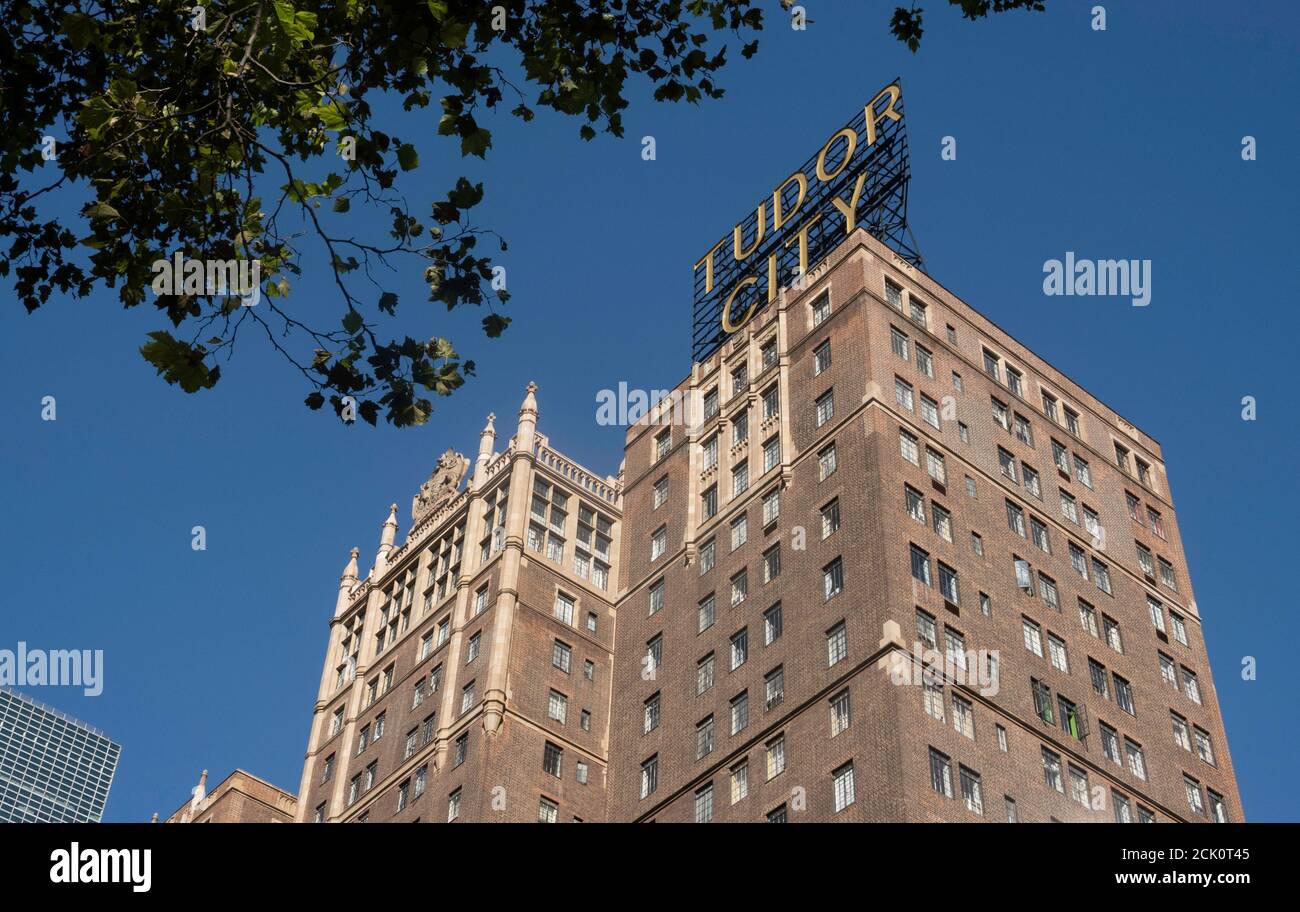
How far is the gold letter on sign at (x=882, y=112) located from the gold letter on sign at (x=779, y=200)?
532 centimetres

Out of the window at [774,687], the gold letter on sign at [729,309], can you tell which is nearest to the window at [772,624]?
the window at [774,687]

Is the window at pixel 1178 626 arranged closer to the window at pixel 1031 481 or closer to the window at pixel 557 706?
the window at pixel 1031 481

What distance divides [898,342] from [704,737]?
22417 mm

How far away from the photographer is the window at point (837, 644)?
214 feet

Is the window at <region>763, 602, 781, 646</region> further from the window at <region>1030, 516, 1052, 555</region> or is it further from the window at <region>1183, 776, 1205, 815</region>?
the window at <region>1183, 776, 1205, 815</region>

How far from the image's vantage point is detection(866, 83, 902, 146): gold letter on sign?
303ft

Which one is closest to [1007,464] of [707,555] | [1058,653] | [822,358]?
[822,358]

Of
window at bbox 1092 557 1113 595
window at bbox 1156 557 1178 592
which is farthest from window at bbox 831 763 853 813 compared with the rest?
window at bbox 1156 557 1178 592

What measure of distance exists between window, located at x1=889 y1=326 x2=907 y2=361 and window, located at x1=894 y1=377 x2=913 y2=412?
6.44 ft

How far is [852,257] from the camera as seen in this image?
8294 centimetres

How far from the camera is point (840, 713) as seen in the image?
6341 centimetres

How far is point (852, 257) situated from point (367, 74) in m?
62.6
